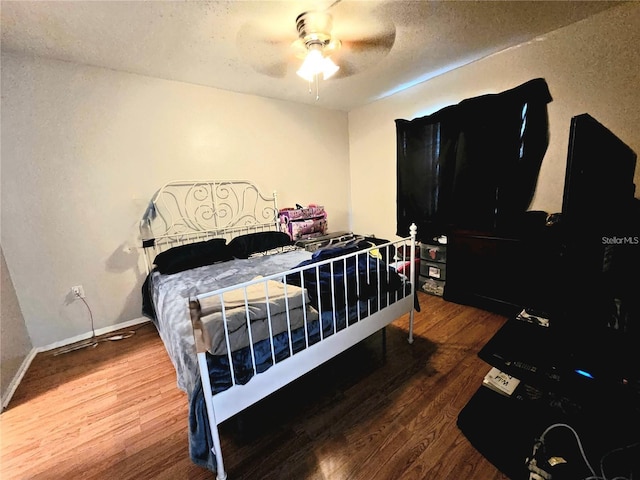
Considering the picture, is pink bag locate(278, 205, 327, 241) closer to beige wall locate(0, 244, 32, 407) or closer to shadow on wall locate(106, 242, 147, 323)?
shadow on wall locate(106, 242, 147, 323)

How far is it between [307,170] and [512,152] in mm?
2307

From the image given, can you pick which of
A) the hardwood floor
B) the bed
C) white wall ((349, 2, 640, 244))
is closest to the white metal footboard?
the bed

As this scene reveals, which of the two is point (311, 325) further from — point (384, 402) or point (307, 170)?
point (307, 170)

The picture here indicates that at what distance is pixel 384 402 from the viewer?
1600 millimetres

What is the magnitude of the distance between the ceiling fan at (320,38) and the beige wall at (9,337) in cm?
257

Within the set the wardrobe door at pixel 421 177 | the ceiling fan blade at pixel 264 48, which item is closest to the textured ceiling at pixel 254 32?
the ceiling fan blade at pixel 264 48

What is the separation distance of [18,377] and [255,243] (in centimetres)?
199

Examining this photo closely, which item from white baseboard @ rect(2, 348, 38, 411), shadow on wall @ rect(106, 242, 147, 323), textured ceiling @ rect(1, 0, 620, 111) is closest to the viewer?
textured ceiling @ rect(1, 0, 620, 111)

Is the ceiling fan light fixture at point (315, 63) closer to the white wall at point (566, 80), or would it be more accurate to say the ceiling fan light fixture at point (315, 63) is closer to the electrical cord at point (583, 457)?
the white wall at point (566, 80)

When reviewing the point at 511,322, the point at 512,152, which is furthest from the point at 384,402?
the point at 512,152

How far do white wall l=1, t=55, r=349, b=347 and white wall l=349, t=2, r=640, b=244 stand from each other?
2.15 metres

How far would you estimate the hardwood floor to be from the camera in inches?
49.9

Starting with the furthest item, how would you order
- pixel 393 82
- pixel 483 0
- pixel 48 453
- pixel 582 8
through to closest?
pixel 393 82, pixel 582 8, pixel 483 0, pixel 48 453

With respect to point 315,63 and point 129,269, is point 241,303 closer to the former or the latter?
point 315,63
